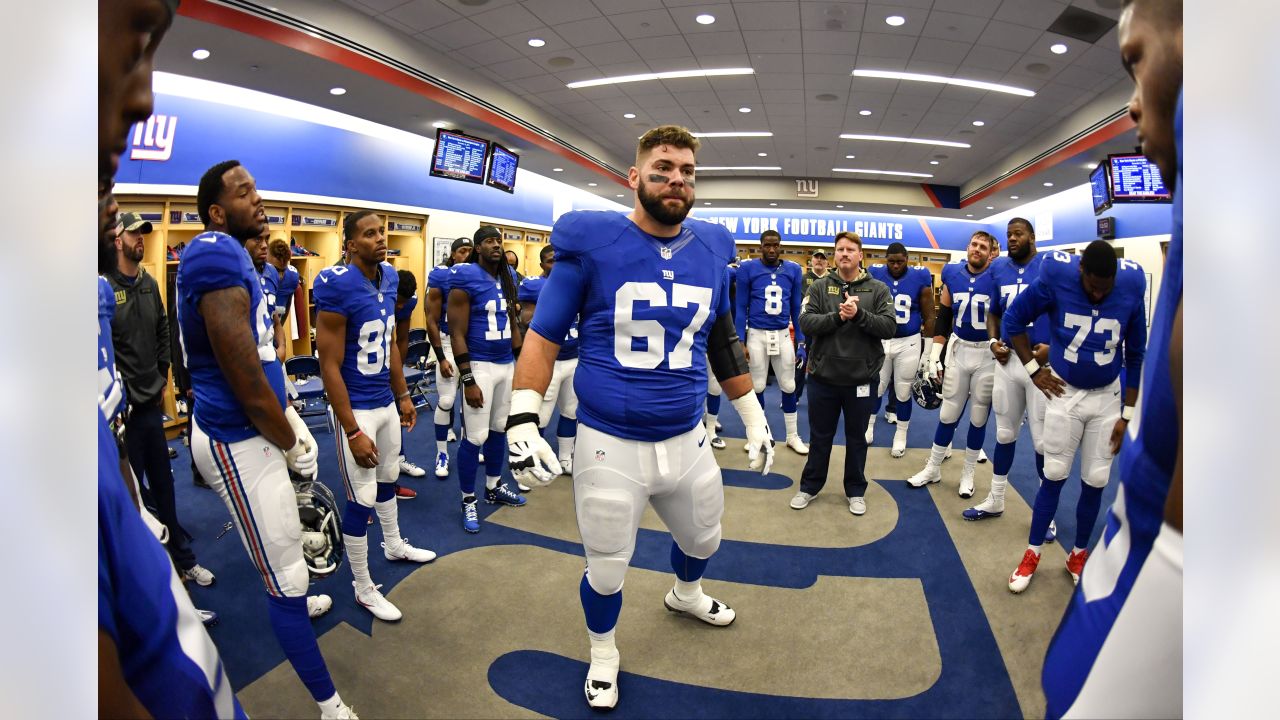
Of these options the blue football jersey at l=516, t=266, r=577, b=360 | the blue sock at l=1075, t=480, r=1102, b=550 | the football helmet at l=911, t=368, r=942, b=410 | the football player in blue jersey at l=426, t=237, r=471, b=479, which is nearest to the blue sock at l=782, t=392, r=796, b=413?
the football helmet at l=911, t=368, r=942, b=410

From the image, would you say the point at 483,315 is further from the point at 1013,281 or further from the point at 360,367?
the point at 1013,281

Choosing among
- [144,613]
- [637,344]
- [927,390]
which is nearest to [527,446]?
[637,344]

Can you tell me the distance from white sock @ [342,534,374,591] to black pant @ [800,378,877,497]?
8.93 ft

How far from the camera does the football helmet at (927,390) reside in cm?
481

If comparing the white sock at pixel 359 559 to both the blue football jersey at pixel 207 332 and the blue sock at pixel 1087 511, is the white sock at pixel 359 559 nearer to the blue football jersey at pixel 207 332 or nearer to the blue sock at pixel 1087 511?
the blue football jersey at pixel 207 332

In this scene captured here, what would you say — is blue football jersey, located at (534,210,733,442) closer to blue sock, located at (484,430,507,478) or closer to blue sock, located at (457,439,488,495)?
blue sock, located at (457,439,488,495)

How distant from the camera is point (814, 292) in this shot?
4.01 m

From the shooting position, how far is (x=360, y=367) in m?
2.64

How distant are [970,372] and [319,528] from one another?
426cm

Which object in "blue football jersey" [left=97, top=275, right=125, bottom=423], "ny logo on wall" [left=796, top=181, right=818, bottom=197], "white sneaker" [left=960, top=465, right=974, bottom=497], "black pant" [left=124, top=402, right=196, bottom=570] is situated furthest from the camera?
"ny logo on wall" [left=796, top=181, right=818, bottom=197]

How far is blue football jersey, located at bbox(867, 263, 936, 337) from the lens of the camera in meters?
5.21

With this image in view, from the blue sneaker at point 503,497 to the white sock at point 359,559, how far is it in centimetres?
133
